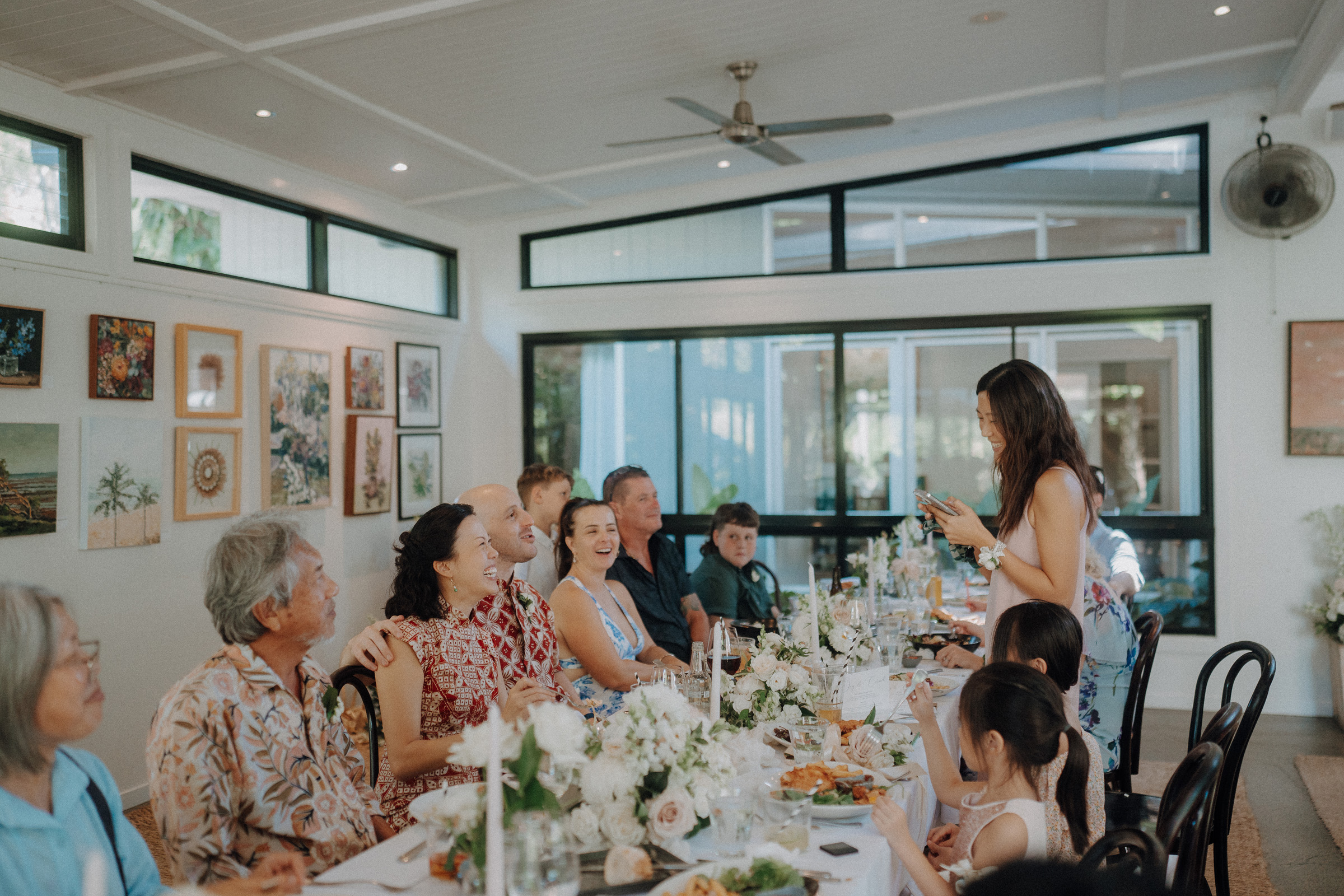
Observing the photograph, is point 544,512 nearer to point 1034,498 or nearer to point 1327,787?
point 1034,498

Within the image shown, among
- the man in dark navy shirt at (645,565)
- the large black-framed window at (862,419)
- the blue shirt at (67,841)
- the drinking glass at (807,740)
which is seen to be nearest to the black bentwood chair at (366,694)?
the blue shirt at (67,841)

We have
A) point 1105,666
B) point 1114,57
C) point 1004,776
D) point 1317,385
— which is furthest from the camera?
point 1317,385

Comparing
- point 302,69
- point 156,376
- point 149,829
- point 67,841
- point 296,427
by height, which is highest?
point 302,69

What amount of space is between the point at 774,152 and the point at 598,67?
1.00m

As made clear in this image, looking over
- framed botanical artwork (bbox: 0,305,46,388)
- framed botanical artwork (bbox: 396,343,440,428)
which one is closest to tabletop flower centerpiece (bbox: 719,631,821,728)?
framed botanical artwork (bbox: 0,305,46,388)

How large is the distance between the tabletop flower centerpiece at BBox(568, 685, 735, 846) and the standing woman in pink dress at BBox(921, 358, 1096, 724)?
1.31 meters

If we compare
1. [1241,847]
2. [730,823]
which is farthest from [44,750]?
[1241,847]

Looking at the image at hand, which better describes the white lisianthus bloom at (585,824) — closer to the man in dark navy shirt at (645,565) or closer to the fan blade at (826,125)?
the man in dark navy shirt at (645,565)

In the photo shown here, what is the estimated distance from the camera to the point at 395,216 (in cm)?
683

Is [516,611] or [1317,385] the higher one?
[1317,385]

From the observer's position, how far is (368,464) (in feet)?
20.9

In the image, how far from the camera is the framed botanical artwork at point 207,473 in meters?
4.98

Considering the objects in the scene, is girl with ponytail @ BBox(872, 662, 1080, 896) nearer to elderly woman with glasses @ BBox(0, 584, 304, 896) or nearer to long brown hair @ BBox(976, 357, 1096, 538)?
long brown hair @ BBox(976, 357, 1096, 538)

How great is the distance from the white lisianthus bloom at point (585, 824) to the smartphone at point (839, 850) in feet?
1.44
